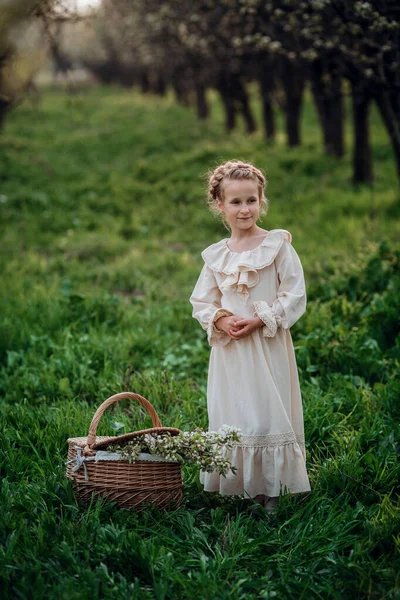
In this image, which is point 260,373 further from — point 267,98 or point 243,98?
point 243,98

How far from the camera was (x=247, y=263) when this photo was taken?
11.4 ft

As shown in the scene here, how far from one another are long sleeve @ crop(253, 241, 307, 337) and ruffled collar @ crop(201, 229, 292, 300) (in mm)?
59

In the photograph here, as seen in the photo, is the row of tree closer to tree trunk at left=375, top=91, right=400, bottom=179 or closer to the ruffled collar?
tree trunk at left=375, top=91, right=400, bottom=179

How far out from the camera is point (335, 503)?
3355 millimetres

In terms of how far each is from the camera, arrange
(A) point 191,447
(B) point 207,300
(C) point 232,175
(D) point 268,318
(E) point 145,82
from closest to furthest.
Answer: (A) point 191,447 < (D) point 268,318 < (C) point 232,175 < (B) point 207,300 < (E) point 145,82

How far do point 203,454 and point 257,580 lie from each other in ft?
2.20

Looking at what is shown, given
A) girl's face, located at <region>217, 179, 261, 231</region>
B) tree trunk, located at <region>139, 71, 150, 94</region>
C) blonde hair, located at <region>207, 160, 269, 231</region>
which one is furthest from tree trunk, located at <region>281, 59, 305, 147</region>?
tree trunk, located at <region>139, 71, 150, 94</region>

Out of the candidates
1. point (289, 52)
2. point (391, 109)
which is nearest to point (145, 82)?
point (289, 52)

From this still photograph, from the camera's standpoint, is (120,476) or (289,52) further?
(289,52)

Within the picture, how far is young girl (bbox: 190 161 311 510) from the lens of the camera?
3410 millimetres

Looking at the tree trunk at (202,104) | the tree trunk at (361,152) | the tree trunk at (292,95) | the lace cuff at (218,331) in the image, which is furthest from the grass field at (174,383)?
the tree trunk at (202,104)

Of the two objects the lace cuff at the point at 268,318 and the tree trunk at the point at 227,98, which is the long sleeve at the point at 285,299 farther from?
the tree trunk at the point at 227,98

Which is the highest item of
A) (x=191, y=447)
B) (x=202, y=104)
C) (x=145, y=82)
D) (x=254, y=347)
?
(x=145, y=82)

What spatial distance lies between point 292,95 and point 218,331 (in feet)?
42.6
